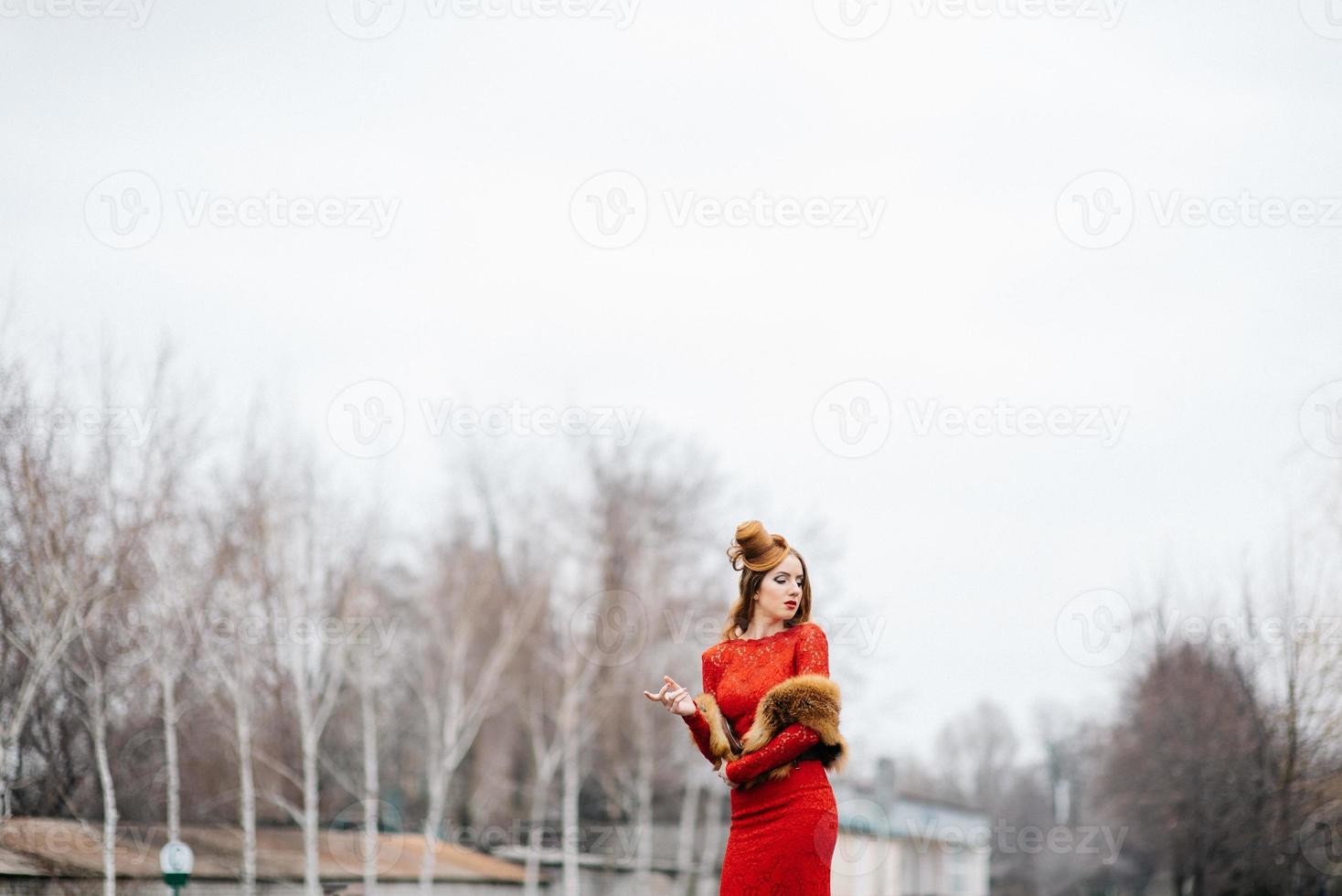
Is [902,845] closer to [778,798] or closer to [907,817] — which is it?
[907,817]

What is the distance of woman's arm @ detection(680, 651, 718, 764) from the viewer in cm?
589

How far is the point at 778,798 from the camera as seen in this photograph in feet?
18.6

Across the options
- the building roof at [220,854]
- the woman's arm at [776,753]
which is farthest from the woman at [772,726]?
the building roof at [220,854]

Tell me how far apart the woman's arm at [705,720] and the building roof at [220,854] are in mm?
14803

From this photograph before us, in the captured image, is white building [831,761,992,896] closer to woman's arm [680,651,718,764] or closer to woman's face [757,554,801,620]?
woman's arm [680,651,718,764]

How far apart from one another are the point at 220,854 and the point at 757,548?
2499 cm

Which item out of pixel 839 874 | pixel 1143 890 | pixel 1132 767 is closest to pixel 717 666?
pixel 1132 767

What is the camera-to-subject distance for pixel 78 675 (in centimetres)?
2142

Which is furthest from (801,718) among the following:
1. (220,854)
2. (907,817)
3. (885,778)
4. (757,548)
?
(907,817)

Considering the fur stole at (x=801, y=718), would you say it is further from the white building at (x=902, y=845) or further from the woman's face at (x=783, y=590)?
the white building at (x=902, y=845)

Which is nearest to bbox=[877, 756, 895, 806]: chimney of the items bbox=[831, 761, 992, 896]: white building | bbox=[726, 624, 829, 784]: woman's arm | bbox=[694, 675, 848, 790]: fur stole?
bbox=[831, 761, 992, 896]: white building

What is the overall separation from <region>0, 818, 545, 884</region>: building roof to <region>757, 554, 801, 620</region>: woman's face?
15161 millimetres

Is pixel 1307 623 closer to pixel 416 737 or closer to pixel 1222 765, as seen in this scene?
pixel 1222 765

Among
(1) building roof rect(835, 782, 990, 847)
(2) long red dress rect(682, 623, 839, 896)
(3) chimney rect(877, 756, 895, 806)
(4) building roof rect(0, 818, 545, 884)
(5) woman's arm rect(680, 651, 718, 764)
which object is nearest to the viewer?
(2) long red dress rect(682, 623, 839, 896)
